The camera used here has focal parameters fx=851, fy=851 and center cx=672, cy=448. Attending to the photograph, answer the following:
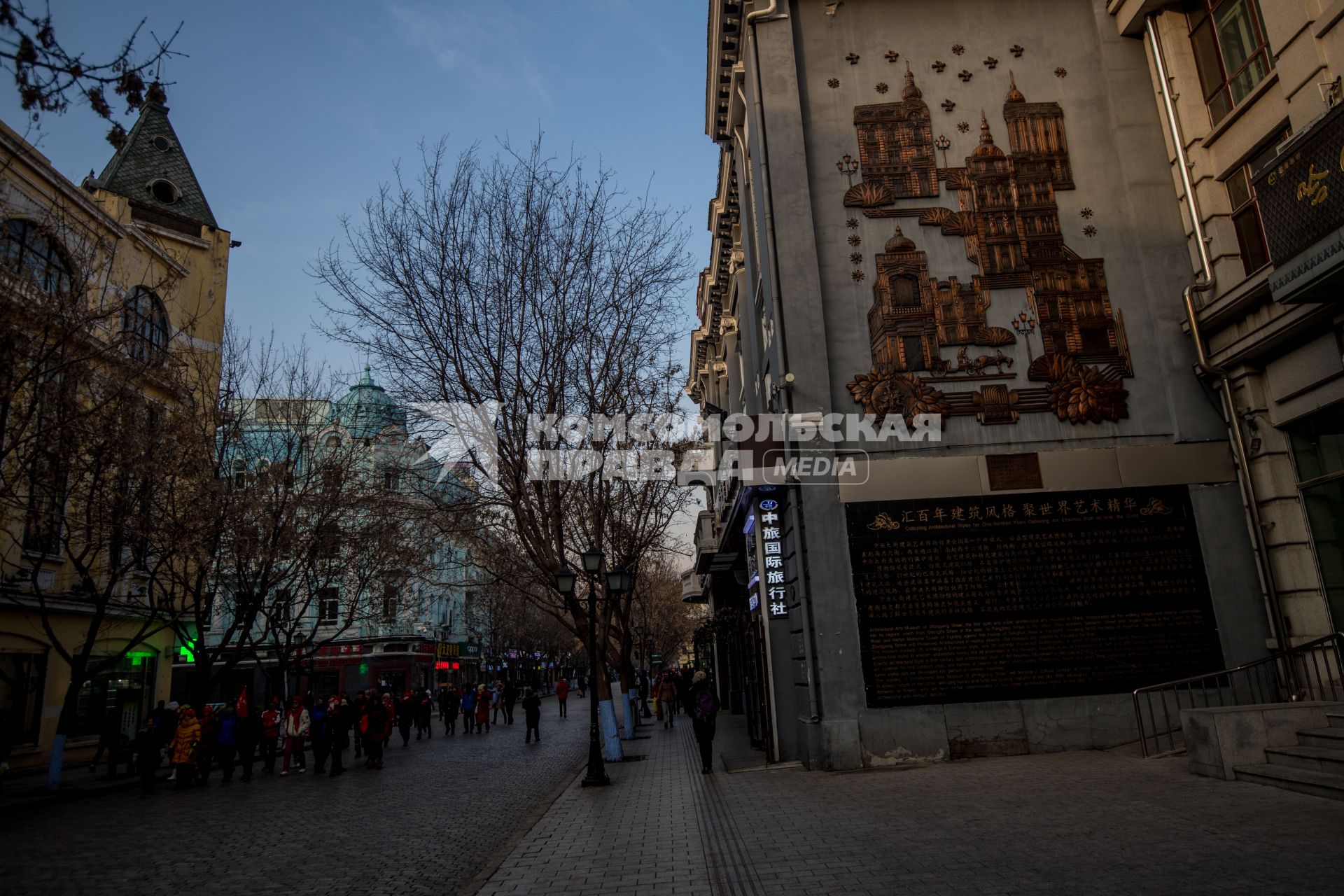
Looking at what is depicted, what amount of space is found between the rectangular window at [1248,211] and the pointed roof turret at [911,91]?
555 cm

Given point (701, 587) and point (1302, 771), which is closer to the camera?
point (1302, 771)

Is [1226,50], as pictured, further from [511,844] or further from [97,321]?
[97,321]

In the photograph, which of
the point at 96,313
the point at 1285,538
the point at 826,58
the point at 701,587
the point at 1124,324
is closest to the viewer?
the point at 1285,538

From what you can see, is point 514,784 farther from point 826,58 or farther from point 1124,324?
point 826,58

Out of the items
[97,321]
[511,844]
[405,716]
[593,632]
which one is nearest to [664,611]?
[405,716]

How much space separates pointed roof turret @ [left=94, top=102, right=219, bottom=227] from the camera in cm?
2917

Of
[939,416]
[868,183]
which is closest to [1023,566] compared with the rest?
[939,416]

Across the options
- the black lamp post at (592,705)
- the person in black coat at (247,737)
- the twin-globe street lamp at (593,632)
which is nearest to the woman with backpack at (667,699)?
the person in black coat at (247,737)

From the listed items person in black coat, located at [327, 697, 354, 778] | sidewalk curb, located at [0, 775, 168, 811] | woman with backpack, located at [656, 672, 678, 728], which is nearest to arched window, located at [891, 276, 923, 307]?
person in black coat, located at [327, 697, 354, 778]

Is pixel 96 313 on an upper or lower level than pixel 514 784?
Result: upper

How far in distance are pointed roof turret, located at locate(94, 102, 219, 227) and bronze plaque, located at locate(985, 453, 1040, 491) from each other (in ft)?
91.7

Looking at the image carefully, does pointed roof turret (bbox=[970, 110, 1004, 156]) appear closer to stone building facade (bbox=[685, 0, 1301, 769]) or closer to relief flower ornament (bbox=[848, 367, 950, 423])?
stone building facade (bbox=[685, 0, 1301, 769])

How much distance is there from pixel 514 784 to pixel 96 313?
11.1m

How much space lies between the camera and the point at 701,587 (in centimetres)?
3875
